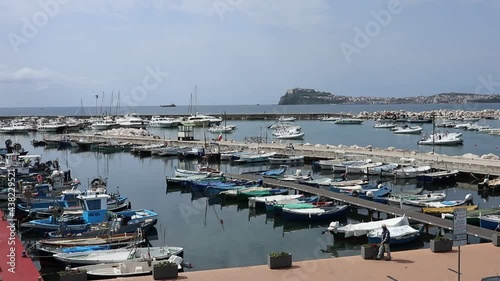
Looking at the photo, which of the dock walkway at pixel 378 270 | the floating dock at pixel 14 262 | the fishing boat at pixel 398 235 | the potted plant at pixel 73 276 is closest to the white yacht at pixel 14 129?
the floating dock at pixel 14 262

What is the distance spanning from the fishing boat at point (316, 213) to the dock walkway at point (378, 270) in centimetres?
1148

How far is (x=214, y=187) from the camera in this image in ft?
124

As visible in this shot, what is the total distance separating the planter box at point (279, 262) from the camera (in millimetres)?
16163

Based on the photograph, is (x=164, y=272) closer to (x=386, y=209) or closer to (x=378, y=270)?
(x=378, y=270)

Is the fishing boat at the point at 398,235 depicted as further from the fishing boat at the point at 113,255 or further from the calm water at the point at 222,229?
the fishing boat at the point at 113,255

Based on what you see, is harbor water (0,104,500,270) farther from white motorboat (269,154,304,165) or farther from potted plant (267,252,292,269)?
potted plant (267,252,292,269)

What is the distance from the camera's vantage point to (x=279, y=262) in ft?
53.2

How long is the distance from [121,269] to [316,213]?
13.6 m

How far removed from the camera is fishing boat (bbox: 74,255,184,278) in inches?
707

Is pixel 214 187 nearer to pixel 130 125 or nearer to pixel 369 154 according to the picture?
pixel 369 154

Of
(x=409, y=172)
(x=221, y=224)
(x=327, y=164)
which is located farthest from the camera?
(x=327, y=164)

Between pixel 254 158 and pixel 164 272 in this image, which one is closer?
pixel 164 272

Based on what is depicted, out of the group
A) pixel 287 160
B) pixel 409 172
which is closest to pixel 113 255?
pixel 409 172

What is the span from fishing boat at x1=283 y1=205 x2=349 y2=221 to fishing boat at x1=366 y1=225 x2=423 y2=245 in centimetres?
489
